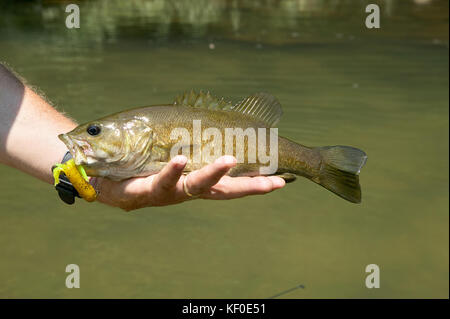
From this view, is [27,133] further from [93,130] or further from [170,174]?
[170,174]

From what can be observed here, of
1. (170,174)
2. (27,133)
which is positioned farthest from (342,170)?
(27,133)

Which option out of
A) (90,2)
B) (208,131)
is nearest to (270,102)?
(208,131)

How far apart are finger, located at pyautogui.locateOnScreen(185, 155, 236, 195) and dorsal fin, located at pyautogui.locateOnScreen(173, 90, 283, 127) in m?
0.38

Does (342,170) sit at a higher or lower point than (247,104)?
lower

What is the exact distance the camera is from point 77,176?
7.48 ft

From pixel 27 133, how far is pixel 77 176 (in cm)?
41

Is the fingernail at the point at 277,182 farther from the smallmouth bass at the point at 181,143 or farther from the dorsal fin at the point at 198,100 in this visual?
the dorsal fin at the point at 198,100

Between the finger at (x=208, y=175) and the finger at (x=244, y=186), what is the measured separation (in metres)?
0.09

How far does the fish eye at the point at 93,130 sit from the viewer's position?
7.42 ft

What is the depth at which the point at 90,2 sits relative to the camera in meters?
19.6

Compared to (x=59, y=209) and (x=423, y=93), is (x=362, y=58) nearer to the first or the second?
(x=423, y=93)

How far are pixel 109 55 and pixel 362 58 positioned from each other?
5.13 meters

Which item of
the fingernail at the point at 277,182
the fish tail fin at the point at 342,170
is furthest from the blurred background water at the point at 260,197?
the fingernail at the point at 277,182

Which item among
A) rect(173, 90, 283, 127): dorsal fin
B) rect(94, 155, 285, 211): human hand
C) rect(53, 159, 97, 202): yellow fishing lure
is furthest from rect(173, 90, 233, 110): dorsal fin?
rect(53, 159, 97, 202): yellow fishing lure
